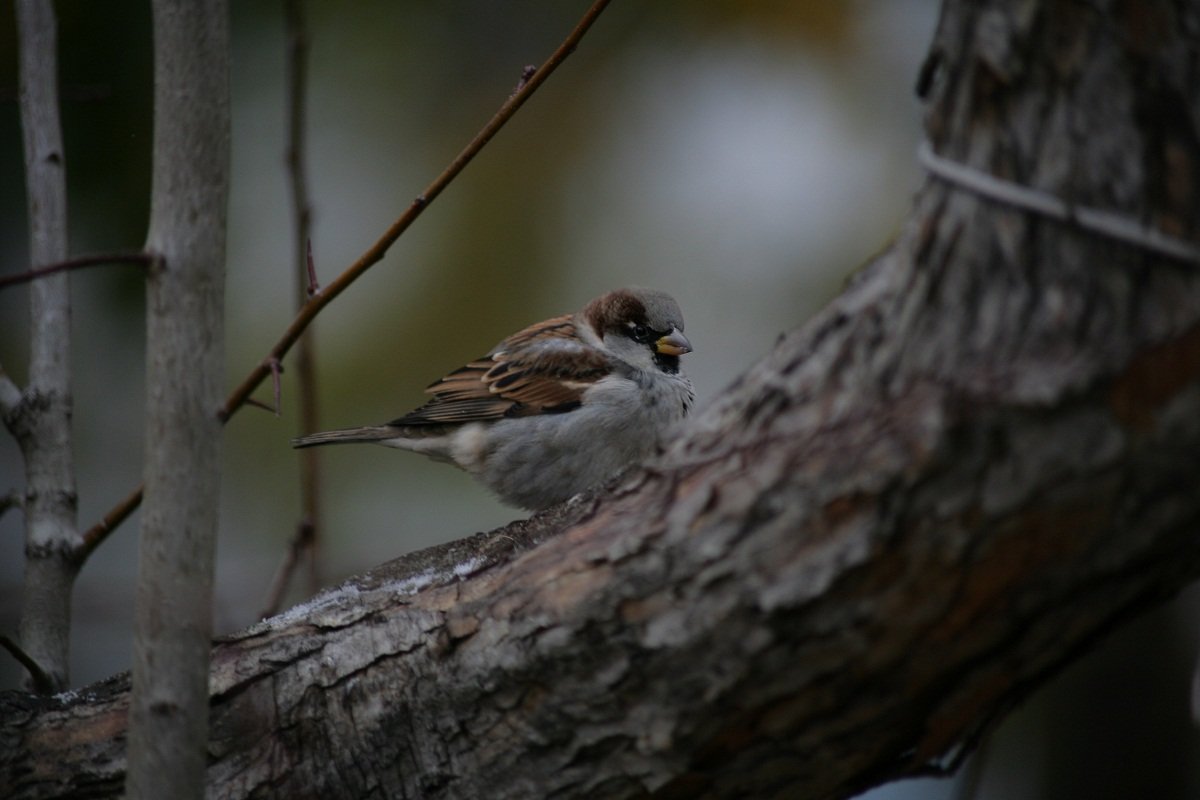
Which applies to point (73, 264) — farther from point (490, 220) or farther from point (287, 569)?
point (490, 220)

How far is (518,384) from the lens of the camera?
127 inches

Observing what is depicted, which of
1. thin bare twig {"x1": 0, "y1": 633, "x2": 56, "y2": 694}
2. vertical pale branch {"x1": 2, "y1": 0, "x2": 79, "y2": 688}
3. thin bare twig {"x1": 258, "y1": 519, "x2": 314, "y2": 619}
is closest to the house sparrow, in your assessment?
thin bare twig {"x1": 258, "y1": 519, "x2": 314, "y2": 619}

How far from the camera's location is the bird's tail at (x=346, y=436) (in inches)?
108

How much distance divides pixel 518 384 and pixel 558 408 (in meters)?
0.17

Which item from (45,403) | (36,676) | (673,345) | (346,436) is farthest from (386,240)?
(673,345)

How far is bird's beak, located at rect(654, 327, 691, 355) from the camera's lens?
3330mm

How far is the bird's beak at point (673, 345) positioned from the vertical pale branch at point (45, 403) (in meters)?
1.76

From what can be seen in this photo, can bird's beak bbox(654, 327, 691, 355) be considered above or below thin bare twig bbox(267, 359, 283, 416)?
above

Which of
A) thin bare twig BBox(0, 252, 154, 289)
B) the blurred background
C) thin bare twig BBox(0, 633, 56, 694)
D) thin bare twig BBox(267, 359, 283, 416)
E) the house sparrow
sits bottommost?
thin bare twig BBox(0, 633, 56, 694)

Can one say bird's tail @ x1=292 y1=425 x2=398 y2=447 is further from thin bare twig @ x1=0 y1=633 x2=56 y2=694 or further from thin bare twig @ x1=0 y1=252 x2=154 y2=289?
thin bare twig @ x1=0 y1=252 x2=154 y2=289

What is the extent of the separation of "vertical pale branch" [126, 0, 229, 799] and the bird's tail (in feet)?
4.19

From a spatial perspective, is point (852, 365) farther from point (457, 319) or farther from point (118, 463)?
point (118, 463)

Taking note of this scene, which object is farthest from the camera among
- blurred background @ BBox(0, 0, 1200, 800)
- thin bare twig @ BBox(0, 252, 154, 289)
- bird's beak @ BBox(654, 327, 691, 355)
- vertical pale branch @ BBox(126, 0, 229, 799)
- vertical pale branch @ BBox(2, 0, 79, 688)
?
blurred background @ BBox(0, 0, 1200, 800)

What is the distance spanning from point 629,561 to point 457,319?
2.97m
